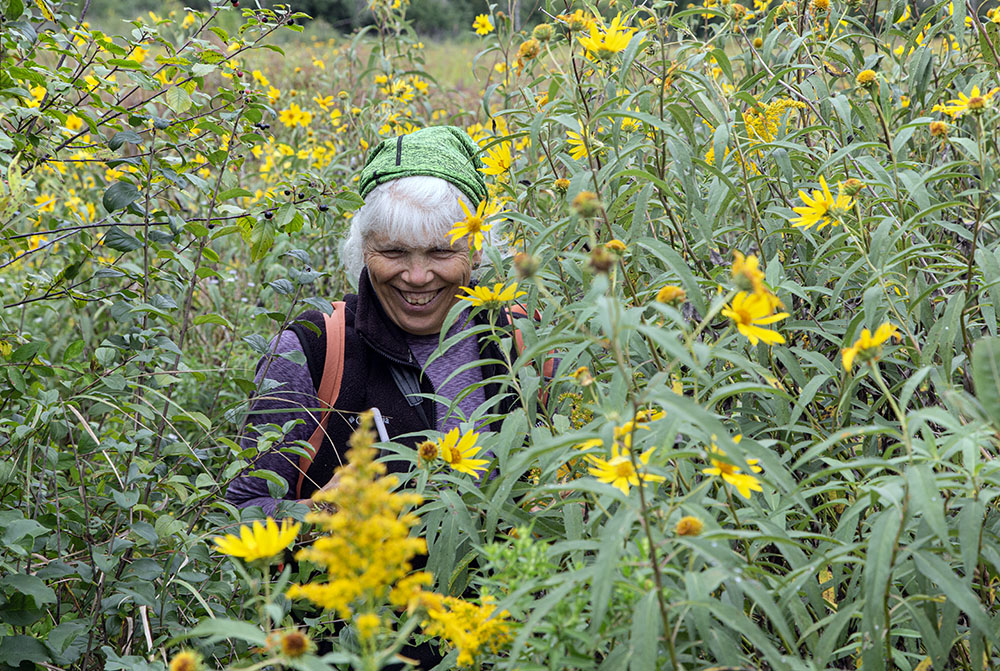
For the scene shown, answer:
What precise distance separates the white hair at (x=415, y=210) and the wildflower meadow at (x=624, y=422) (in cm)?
20

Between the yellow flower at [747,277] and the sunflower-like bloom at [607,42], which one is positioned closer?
the yellow flower at [747,277]

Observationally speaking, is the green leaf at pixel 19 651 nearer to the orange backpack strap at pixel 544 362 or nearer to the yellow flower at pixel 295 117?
the orange backpack strap at pixel 544 362

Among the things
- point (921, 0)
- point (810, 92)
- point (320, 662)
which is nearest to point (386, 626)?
point (320, 662)

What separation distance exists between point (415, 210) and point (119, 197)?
671 mm

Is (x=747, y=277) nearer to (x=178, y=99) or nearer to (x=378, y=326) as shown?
(x=178, y=99)

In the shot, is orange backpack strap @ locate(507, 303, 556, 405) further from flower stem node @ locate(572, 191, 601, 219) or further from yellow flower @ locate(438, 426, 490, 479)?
flower stem node @ locate(572, 191, 601, 219)

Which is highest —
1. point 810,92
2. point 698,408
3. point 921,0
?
point 921,0

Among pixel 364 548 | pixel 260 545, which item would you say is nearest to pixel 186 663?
pixel 260 545

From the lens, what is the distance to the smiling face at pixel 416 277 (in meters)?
2.00

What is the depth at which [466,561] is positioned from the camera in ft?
3.72

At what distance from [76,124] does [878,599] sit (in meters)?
2.41

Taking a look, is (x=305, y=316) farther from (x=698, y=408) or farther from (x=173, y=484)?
(x=698, y=408)

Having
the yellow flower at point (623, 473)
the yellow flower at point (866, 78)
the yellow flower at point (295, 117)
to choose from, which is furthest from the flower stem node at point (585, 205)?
the yellow flower at point (295, 117)

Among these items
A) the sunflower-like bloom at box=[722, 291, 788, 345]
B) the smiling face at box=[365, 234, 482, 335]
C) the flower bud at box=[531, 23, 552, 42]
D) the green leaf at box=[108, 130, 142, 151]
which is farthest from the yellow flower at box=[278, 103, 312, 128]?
the sunflower-like bloom at box=[722, 291, 788, 345]
